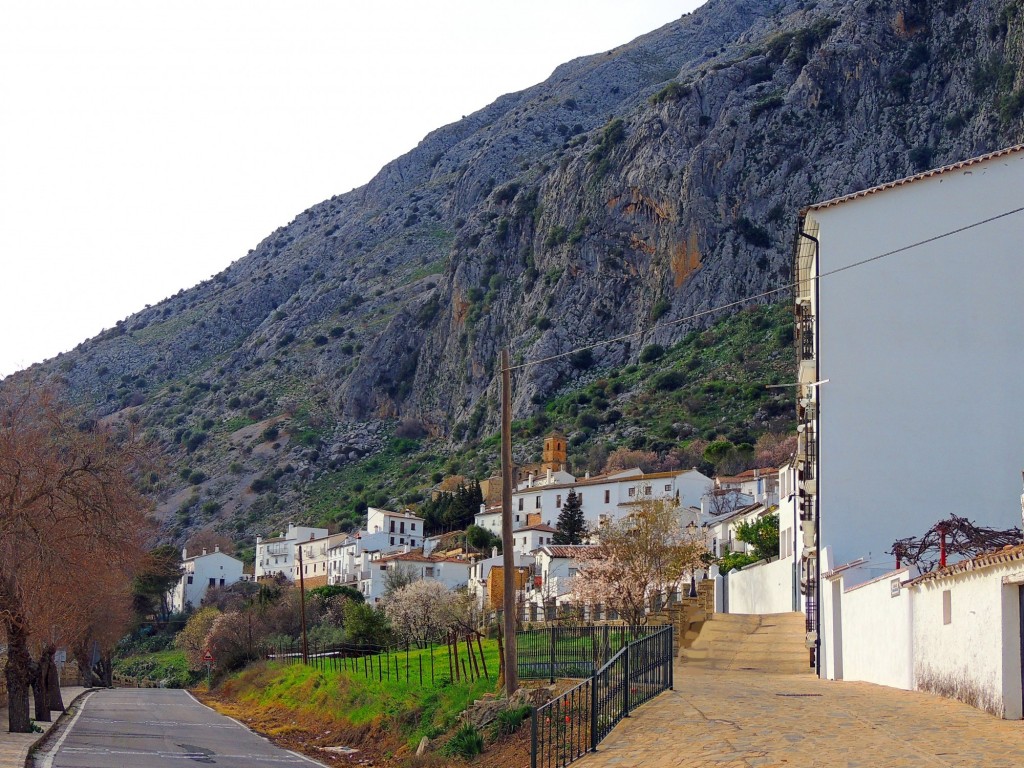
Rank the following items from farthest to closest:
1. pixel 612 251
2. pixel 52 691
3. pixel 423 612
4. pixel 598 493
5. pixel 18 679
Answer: pixel 612 251
pixel 598 493
pixel 423 612
pixel 52 691
pixel 18 679

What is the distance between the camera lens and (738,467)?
102 metres

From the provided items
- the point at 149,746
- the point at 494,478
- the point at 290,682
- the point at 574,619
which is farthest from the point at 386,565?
the point at 149,746

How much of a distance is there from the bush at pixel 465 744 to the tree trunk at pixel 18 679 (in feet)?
42.5

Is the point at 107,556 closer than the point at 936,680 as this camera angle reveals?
No

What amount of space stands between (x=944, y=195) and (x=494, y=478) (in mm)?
94154

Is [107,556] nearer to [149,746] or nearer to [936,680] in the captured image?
[149,746]

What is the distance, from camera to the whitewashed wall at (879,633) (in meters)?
21.7

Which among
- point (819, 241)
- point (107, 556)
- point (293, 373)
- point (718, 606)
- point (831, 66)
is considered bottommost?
point (718, 606)

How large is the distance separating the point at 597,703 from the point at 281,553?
11142 centimetres

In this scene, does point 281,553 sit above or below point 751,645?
below

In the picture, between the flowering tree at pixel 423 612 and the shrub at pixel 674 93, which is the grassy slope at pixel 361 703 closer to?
the flowering tree at pixel 423 612

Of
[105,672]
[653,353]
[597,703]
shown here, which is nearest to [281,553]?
[653,353]

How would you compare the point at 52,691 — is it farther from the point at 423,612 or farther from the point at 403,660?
the point at 423,612

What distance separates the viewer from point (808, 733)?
52.0ft
